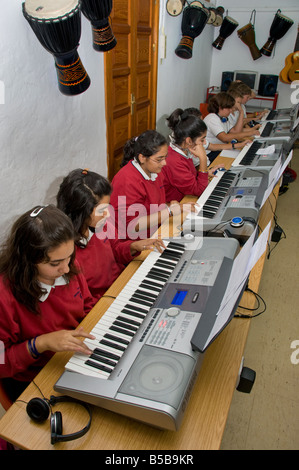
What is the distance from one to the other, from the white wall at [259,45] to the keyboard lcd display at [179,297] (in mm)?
5785

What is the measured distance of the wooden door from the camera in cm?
298

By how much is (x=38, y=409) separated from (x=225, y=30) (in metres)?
6.24

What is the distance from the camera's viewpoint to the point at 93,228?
1.55m

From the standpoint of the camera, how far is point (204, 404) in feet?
3.26

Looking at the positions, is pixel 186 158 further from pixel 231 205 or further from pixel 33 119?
pixel 33 119

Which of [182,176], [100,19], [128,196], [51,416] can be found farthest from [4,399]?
[100,19]

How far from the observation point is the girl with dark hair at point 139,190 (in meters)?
1.94

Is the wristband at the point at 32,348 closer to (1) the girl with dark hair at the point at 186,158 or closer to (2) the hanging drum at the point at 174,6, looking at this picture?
(1) the girl with dark hair at the point at 186,158

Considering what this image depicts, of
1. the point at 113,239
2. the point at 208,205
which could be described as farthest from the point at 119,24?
the point at 113,239

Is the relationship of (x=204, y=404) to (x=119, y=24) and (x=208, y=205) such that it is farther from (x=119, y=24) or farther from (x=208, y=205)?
(x=119, y=24)

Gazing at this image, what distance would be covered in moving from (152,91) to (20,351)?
353 centimetres

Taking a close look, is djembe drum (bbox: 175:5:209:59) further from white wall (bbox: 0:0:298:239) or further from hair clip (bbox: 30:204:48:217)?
hair clip (bbox: 30:204:48:217)

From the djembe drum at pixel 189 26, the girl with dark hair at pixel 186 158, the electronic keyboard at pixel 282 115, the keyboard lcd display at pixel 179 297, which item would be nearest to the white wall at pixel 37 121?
the girl with dark hair at pixel 186 158
